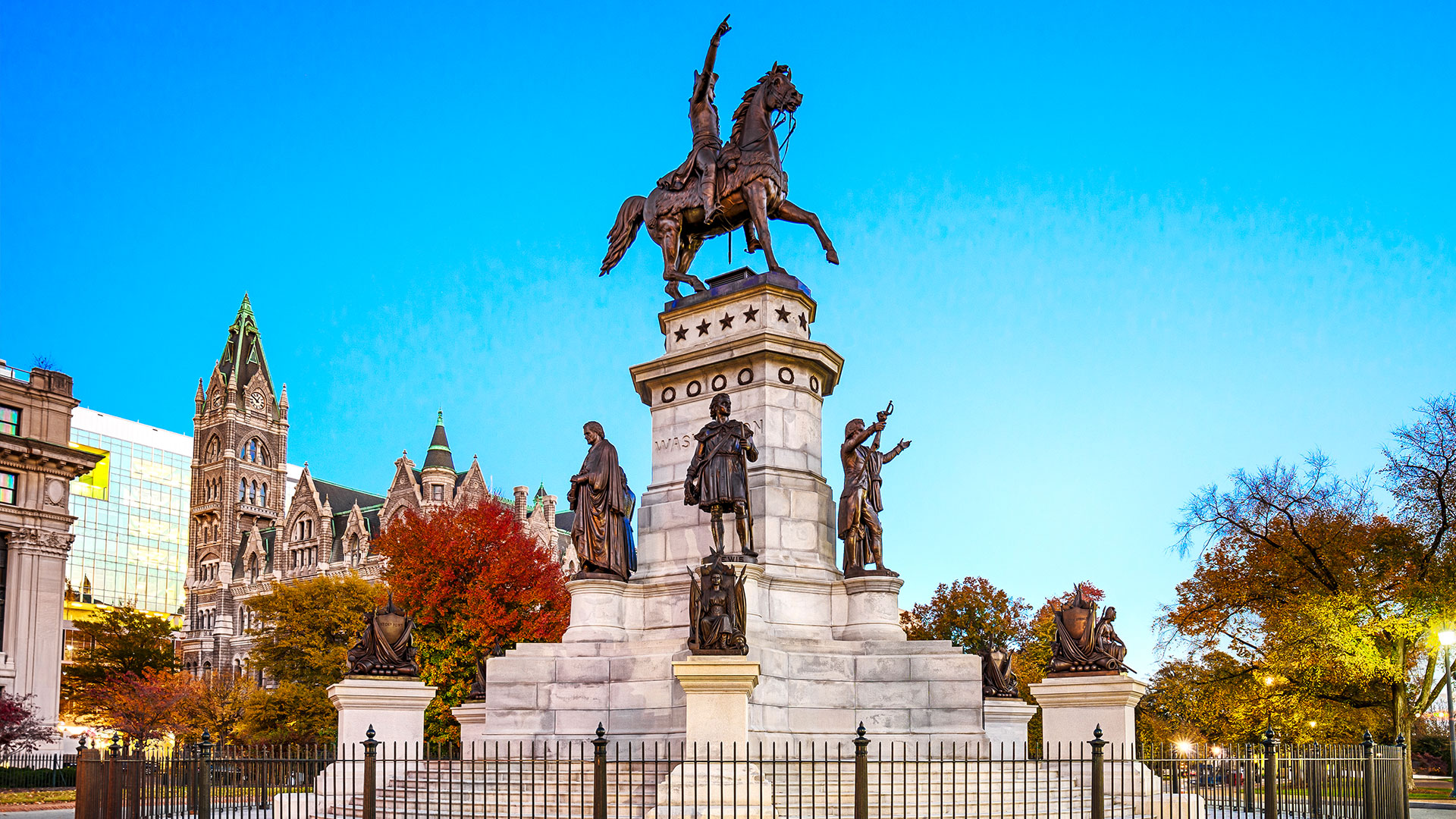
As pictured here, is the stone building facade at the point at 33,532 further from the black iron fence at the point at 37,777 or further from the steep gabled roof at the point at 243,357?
the steep gabled roof at the point at 243,357

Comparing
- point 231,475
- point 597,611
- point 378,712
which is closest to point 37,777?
point 378,712

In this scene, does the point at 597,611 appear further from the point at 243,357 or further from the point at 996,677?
the point at 243,357

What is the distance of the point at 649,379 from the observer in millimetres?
19859

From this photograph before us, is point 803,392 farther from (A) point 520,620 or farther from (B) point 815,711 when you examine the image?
(A) point 520,620

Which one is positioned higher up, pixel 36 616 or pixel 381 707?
pixel 381 707

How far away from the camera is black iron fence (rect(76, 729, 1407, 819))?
42.6 ft

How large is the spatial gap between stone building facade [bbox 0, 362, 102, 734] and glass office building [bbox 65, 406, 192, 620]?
204ft

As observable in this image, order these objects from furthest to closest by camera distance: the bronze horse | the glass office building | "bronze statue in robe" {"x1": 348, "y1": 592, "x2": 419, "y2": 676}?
the glass office building
the bronze horse
"bronze statue in robe" {"x1": 348, "y1": 592, "x2": 419, "y2": 676}

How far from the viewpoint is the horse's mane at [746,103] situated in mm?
20250

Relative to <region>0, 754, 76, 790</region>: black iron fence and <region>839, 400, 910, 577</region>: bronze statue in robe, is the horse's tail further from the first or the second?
<region>0, 754, 76, 790</region>: black iron fence

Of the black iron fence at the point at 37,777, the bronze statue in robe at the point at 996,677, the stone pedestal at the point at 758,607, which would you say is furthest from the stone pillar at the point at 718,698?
the black iron fence at the point at 37,777

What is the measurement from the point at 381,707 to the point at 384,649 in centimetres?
81

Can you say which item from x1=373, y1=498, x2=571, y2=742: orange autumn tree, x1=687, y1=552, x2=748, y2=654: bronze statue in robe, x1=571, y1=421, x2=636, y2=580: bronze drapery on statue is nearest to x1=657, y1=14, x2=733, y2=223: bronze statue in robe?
x1=571, y1=421, x2=636, y2=580: bronze drapery on statue

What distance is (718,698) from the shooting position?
46.1 ft
